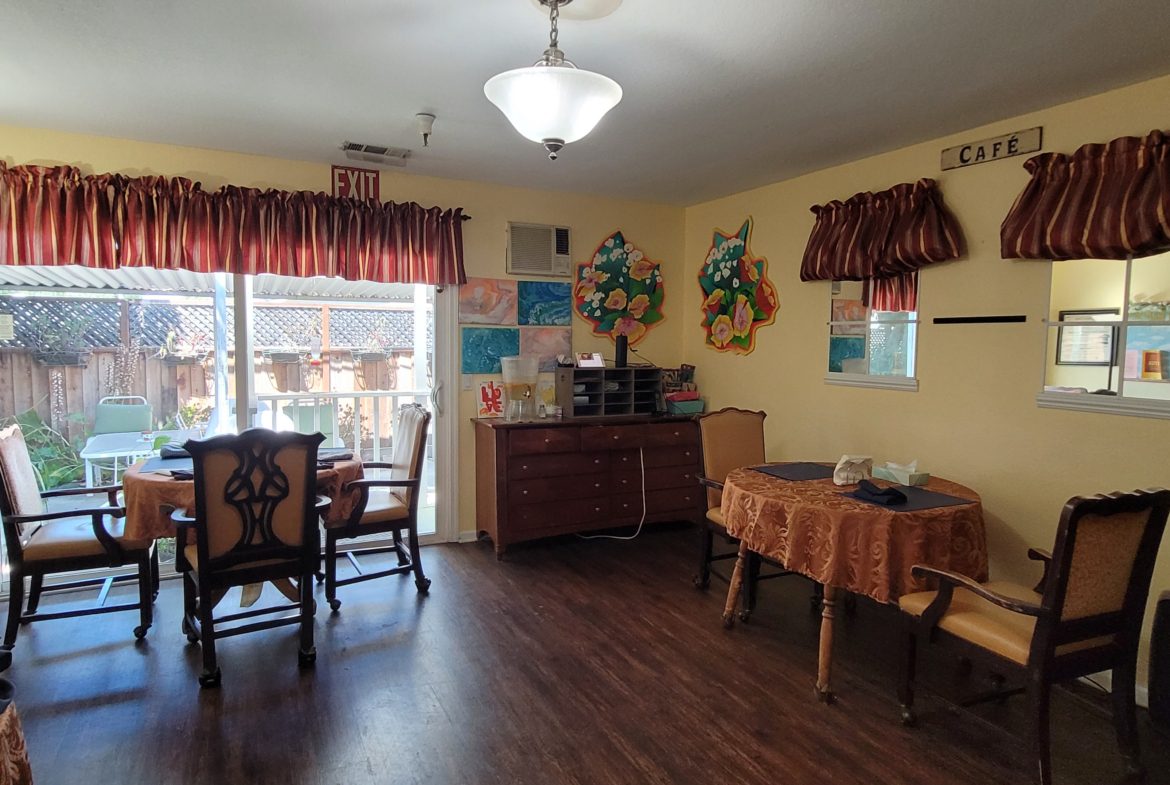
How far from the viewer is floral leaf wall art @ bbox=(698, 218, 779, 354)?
4434mm

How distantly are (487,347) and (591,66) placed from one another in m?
2.29

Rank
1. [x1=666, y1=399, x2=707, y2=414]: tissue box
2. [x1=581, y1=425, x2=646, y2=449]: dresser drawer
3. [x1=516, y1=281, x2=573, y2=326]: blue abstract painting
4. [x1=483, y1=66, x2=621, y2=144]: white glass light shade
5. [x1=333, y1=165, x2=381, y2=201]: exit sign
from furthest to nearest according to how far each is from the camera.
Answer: [x1=666, y1=399, x2=707, y2=414]: tissue box, [x1=516, y1=281, x2=573, y2=326]: blue abstract painting, [x1=581, y1=425, x2=646, y2=449]: dresser drawer, [x1=333, y1=165, x2=381, y2=201]: exit sign, [x1=483, y1=66, x2=621, y2=144]: white glass light shade

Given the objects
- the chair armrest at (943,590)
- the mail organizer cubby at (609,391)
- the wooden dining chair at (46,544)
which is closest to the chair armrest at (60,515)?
the wooden dining chair at (46,544)

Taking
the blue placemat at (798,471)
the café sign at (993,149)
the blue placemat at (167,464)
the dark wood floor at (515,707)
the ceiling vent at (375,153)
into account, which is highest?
the ceiling vent at (375,153)

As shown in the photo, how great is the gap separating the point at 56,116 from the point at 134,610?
7.89ft

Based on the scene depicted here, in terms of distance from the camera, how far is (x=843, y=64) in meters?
2.47

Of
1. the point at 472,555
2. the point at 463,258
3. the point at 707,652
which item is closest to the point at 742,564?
the point at 707,652

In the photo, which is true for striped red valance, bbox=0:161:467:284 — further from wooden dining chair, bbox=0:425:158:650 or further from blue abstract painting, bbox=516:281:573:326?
wooden dining chair, bbox=0:425:158:650

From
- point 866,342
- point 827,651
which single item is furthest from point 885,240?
point 827,651

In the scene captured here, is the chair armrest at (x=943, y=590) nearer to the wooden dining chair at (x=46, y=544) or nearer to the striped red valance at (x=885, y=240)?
the striped red valance at (x=885, y=240)

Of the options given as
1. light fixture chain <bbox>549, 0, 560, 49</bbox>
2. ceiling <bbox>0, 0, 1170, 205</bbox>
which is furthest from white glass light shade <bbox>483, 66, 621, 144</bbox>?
ceiling <bbox>0, 0, 1170, 205</bbox>

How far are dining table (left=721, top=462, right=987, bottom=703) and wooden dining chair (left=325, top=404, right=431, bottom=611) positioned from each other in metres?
1.79

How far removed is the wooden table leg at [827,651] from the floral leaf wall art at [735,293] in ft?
7.22

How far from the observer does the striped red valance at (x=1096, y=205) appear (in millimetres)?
2438
